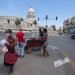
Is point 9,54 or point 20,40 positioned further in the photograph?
point 20,40

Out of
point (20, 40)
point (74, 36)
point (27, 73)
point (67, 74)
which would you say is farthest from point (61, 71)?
point (74, 36)

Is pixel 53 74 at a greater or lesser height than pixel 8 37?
lesser

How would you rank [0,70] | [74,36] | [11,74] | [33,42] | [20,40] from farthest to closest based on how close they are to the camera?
[74,36] < [33,42] < [20,40] < [0,70] < [11,74]

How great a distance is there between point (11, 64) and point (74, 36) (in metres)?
47.1

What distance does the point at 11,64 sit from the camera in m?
11.2

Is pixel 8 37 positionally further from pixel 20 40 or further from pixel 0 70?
pixel 20 40

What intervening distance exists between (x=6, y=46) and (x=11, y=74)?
1.08 metres

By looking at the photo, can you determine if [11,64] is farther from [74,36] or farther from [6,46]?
[74,36]

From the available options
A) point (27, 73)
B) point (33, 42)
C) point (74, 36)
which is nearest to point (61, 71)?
point (27, 73)

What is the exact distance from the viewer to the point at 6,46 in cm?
1113

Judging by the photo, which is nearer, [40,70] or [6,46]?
[6,46]

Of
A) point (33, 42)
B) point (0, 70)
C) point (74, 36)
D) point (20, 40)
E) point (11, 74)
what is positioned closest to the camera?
point (11, 74)

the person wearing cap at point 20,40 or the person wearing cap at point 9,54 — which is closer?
the person wearing cap at point 9,54

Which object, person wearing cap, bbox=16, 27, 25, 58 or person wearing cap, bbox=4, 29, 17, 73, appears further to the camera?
person wearing cap, bbox=16, 27, 25, 58
